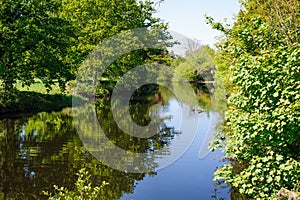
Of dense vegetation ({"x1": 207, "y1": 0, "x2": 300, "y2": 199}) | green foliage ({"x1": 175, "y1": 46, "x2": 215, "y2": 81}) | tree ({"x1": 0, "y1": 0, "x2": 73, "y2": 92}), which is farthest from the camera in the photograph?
green foliage ({"x1": 175, "y1": 46, "x2": 215, "y2": 81})

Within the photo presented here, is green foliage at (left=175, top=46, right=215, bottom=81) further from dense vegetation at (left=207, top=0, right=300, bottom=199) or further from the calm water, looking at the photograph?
dense vegetation at (left=207, top=0, right=300, bottom=199)

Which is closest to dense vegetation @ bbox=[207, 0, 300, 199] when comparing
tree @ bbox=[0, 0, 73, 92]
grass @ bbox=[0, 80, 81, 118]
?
grass @ bbox=[0, 80, 81, 118]

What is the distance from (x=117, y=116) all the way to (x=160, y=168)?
17.6m

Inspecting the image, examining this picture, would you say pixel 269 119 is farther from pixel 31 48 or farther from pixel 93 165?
pixel 31 48

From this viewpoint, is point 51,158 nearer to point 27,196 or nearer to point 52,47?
point 27,196

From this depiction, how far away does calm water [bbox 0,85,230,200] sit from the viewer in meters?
13.6

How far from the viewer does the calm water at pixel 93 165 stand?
13609 mm

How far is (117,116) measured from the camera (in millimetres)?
34094

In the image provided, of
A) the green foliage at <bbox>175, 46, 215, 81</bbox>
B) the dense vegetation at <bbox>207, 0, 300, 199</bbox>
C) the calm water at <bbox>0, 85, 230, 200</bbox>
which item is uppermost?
the green foliage at <bbox>175, 46, 215, 81</bbox>

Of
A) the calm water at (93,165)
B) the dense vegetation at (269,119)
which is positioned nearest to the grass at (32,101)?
the calm water at (93,165)

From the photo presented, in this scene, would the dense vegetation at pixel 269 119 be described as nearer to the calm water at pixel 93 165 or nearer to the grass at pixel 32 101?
the calm water at pixel 93 165

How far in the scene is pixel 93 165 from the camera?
16.5m

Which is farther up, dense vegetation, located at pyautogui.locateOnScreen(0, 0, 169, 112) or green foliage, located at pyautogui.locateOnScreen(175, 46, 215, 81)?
green foliage, located at pyautogui.locateOnScreen(175, 46, 215, 81)

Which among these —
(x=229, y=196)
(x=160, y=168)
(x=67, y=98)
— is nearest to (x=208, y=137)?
(x=160, y=168)
